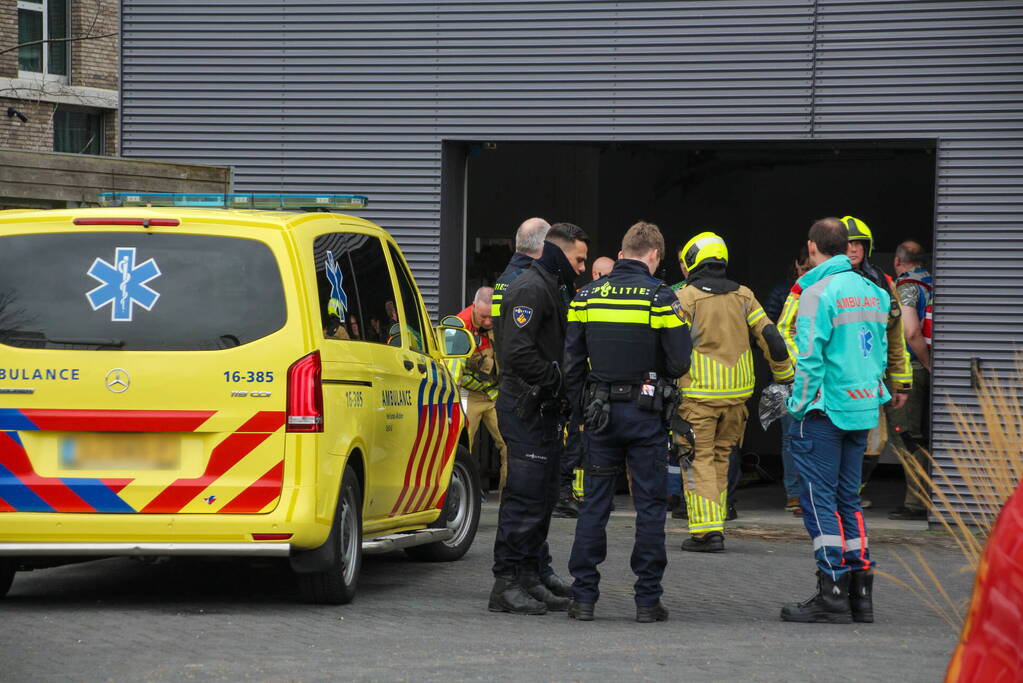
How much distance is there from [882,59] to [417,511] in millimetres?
5181

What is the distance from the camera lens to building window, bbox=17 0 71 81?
3806cm

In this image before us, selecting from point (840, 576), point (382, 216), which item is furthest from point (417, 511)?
point (382, 216)

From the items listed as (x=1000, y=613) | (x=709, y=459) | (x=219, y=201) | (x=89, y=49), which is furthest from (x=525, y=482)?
(x=89, y=49)

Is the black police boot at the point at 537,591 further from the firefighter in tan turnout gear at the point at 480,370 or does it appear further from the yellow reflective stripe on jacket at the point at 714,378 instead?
the firefighter in tan turnout gear at the point at 480,370

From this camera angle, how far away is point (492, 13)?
12336 millimetres

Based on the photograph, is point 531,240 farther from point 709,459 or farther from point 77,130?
point 77,130

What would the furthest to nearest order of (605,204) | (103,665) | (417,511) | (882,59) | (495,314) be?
(605,204), (882,59), (417,511), (495,314), (103,665)

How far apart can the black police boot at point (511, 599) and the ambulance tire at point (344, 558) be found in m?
0.69

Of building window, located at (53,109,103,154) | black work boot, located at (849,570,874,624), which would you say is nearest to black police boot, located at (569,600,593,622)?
black work boot, located at (849,570,874,624)

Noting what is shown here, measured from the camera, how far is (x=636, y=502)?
7.48 meters

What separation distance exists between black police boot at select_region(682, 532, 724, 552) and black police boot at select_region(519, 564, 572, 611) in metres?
2.46

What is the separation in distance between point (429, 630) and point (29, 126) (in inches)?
1304

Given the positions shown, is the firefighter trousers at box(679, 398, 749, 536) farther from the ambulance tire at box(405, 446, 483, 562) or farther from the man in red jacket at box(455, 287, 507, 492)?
the man in red jacket at box(455, 287, 507, 492)

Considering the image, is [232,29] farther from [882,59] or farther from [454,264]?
[882,59]
